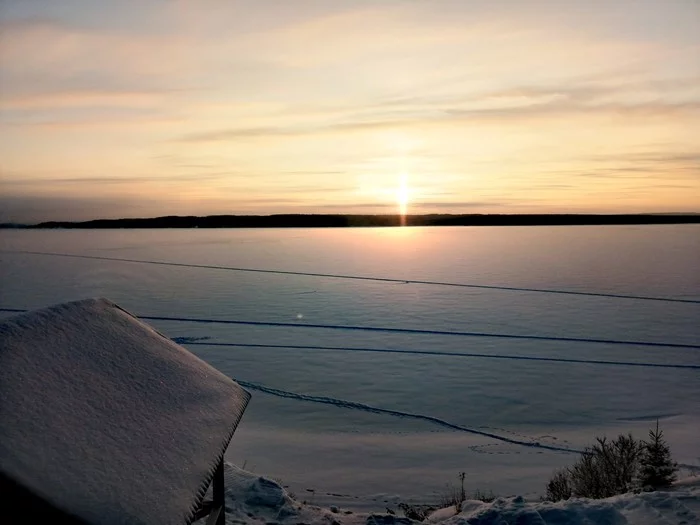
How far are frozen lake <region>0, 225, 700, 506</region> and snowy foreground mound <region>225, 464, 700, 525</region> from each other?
0.95 m

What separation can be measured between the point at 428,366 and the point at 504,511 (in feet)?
33.0

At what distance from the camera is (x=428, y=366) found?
1658cm

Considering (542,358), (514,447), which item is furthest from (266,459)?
(542,358)

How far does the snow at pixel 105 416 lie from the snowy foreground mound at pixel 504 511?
3066mm

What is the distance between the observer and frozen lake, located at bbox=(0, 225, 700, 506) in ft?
32.0

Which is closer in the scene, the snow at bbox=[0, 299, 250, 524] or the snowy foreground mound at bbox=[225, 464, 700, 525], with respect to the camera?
the snow at bbox=[0, 299, 250, 524]

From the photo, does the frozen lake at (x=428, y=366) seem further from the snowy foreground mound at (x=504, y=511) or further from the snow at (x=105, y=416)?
the snow at (x=105, y=416)

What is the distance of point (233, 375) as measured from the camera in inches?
607

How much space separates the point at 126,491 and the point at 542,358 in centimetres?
1641

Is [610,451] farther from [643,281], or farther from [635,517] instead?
[643,281]

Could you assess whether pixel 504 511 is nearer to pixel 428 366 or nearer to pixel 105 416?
pixel 105 416

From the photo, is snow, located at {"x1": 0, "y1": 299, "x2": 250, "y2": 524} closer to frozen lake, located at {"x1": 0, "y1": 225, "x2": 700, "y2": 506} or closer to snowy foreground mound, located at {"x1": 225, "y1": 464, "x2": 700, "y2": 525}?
snowy foreground mound, located at {"x1": 225, "y1": 464, "x2": 700, "y2": 525}

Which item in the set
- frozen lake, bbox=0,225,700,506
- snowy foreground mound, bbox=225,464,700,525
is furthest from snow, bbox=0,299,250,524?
frozen lake, bbox=0,225,700,506

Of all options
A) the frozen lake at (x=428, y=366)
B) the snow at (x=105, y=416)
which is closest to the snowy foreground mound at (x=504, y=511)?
the frozen lake at (x=428, y=366)
